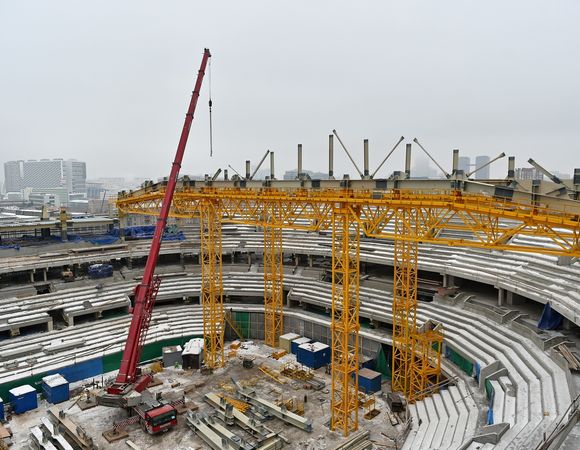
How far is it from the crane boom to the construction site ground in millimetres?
1909

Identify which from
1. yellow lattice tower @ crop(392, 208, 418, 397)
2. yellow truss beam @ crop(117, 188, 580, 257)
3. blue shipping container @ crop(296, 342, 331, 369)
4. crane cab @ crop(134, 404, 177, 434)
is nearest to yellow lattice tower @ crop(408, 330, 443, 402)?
yellow lattice tower @ crop(392, 208, 418, 397)

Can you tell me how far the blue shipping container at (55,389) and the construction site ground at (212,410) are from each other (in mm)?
421

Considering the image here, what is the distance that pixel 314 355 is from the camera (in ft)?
99.2

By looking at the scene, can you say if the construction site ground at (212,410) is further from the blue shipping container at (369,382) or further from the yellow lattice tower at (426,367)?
the yellow lattice tower at (426,367)

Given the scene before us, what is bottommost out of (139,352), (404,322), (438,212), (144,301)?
(139,352)

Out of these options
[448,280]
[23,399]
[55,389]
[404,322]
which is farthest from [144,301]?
[448,280]

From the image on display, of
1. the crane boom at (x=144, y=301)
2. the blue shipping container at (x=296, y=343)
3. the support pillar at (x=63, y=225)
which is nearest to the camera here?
the crane boom at (x=144, y=301)

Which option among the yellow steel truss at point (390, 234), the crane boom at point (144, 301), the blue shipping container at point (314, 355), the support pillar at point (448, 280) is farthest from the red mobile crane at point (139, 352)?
the support pillar at point (448, 280)

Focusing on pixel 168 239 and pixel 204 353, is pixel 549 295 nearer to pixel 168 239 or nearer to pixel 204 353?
pixel 204 353

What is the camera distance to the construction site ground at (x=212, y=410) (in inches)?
868

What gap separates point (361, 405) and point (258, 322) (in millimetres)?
13277

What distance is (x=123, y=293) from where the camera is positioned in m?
37.4

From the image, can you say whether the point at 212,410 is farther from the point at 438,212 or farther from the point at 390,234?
the point at 438,212

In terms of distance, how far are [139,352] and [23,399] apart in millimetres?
6644
